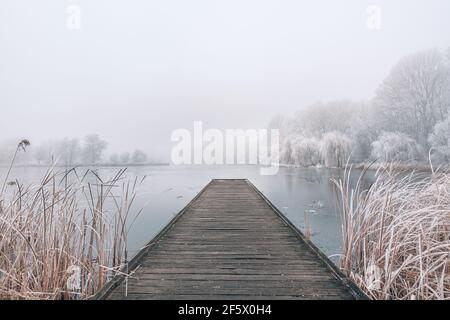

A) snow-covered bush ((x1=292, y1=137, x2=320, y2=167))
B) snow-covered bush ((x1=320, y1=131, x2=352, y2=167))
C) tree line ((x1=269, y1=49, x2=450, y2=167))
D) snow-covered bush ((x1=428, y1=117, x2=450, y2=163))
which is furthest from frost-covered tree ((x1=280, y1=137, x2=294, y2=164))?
snow-covered bush ((x1=428, y1=117, x2=450, y2=163))

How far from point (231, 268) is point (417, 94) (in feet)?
62.9

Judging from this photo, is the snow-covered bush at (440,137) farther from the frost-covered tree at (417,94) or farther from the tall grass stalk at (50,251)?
the tall grass stalk at (50,251)

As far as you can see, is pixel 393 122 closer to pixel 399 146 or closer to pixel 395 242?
pixel 399 146

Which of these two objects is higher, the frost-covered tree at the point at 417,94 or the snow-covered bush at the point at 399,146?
the frost-covered tree at the point at 417,94

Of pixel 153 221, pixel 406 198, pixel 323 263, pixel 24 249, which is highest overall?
pixel 406 198

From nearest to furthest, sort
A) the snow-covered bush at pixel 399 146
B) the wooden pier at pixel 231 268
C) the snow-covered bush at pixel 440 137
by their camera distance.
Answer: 1. the wooden pier at pixel 231 268
2. the snow-covered bush at pixel 440 137
3. the snow-covered bush at pixel 399 146

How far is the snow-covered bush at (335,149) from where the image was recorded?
2108 cm

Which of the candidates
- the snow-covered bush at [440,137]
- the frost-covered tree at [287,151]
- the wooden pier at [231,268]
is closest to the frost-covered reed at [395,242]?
the wooden pier at [231,268]

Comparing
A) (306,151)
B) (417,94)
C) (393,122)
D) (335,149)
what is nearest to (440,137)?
(417,94)

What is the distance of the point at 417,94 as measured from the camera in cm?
1557
